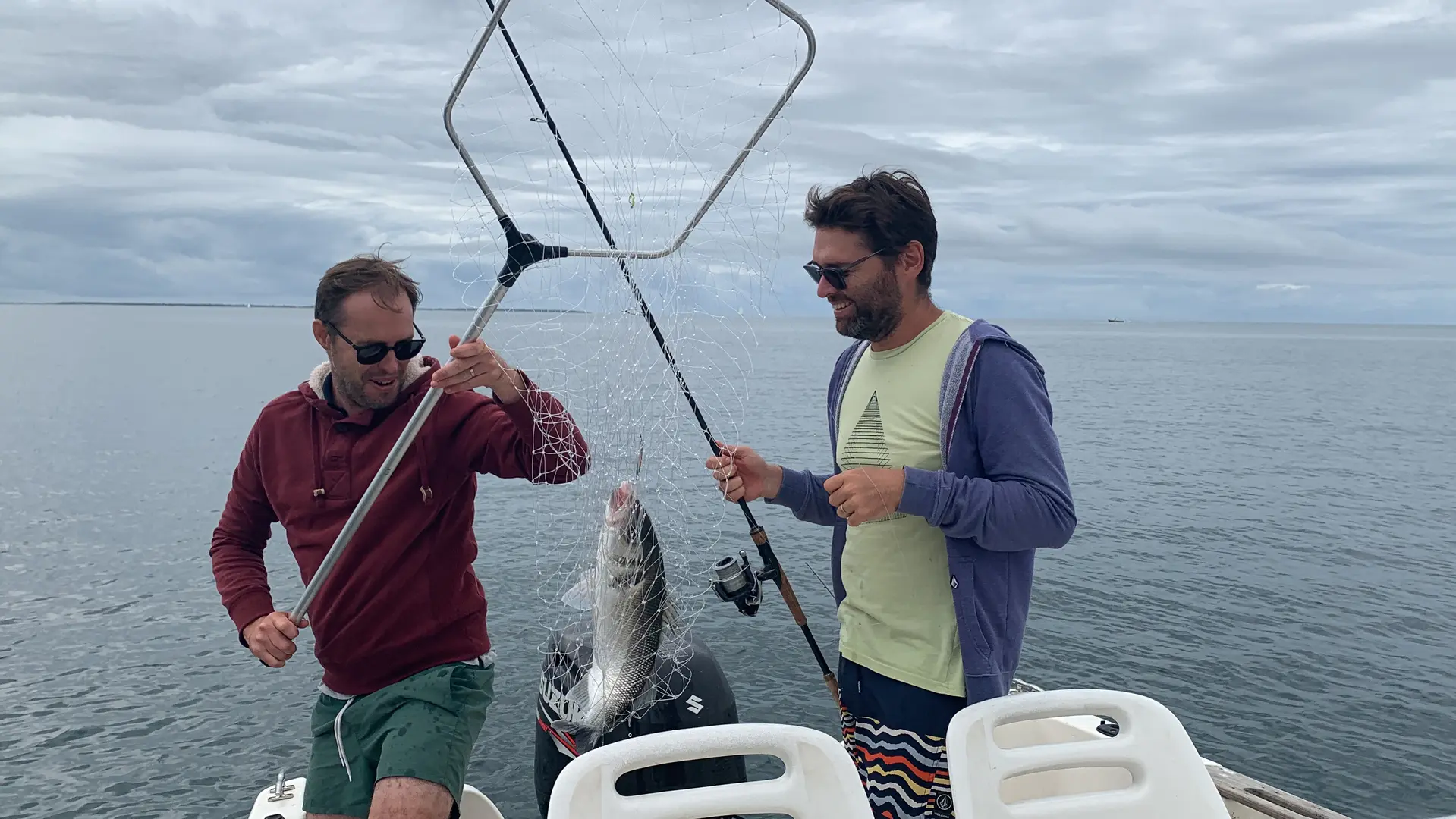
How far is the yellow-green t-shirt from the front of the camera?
2.63 metres

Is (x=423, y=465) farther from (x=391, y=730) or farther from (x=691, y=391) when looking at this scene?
(x=691, y=391)

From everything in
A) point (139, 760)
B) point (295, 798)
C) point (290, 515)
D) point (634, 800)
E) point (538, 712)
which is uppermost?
point (290, 515)

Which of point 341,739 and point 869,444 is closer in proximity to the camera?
point 869,444

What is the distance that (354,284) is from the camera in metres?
2.99

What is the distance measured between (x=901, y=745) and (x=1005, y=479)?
2.80 feet

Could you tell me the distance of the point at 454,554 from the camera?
316 centimetres

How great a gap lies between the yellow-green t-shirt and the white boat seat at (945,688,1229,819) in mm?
429

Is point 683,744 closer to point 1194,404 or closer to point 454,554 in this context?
point 454,554

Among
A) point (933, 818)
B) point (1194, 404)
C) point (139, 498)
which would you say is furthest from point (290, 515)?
point (1194, 404)

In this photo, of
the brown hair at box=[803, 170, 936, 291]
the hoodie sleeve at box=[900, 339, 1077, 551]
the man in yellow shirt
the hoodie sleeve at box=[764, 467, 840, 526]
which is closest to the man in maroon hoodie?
the hoodie sleeve at box=[764, 467, 840, 526]

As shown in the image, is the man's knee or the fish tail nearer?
the man's knee

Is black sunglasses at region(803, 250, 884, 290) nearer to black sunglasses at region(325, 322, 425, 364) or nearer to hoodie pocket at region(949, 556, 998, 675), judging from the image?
hoodie pocket at region(949, 556, 998, 675)

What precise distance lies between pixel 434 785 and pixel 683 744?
133 centimetres

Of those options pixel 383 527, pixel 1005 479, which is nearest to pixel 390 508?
pixel 383 527
